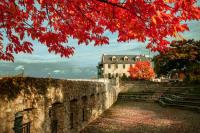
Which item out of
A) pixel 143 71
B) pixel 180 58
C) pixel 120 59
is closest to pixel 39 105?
pixel 180 58

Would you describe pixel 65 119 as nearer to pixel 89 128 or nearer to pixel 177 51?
pixel 89 128

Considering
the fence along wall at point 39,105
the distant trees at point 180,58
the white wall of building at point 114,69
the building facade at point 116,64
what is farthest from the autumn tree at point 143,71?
the fence along wall at point 39,105

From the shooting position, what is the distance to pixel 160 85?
2356 inches

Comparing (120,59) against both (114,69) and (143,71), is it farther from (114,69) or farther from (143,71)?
(143,71)

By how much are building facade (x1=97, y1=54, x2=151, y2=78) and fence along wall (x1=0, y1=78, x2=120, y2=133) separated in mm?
113830

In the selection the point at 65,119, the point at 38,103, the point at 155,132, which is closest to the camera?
the point at 38,103

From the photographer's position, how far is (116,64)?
13625cm

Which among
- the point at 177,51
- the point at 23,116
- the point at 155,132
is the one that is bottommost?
the point at 155,132

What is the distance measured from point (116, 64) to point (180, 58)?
6507 cm

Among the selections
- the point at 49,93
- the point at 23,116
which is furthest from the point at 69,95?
the point at 23,116

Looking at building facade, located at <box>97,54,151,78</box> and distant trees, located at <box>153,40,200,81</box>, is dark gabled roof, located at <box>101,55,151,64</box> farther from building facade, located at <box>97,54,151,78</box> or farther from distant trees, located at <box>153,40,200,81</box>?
distant trees, located at <box>153,40,200,81</box>

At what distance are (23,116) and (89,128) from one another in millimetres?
10676

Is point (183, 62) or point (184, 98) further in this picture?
point (183, 62)

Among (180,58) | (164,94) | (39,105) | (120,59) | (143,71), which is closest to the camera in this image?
(39,105)
